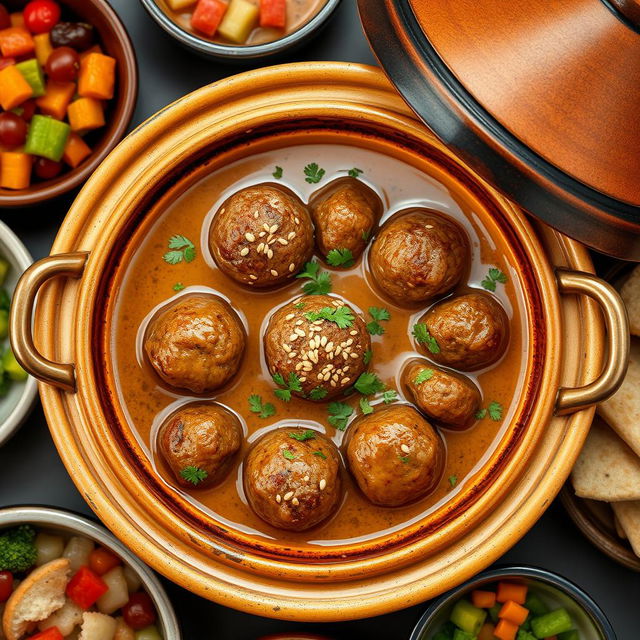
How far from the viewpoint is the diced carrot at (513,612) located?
A: 334cm

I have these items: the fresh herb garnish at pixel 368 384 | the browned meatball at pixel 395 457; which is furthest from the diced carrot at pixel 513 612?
the fresh herb garnish at pixel 368 384

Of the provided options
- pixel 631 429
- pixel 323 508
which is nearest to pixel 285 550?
pixel 323 508

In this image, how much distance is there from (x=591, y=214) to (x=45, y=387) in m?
1.85

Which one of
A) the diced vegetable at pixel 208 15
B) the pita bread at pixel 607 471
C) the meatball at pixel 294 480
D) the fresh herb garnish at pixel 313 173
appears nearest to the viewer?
the meatball at pixel 294 480

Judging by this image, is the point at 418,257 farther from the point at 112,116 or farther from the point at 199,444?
the point at 112,116

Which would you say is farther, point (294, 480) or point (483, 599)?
point (483, 599)

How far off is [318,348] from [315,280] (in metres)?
0.33

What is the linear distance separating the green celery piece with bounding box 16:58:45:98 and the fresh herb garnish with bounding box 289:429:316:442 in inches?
72.7

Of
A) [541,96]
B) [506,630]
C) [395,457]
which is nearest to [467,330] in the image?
[395,457]

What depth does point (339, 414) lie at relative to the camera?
115 inches

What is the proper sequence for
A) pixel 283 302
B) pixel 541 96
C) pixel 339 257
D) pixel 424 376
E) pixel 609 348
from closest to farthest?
pixel 541 96, pixel 609 348, pixel 424 376, pixel 339 257, pixel 283 302

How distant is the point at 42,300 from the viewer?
2.77 meters

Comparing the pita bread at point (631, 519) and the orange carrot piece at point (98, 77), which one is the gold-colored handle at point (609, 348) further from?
the orange carrot piece at point (98, 77)

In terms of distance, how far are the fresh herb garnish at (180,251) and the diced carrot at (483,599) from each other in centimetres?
183
